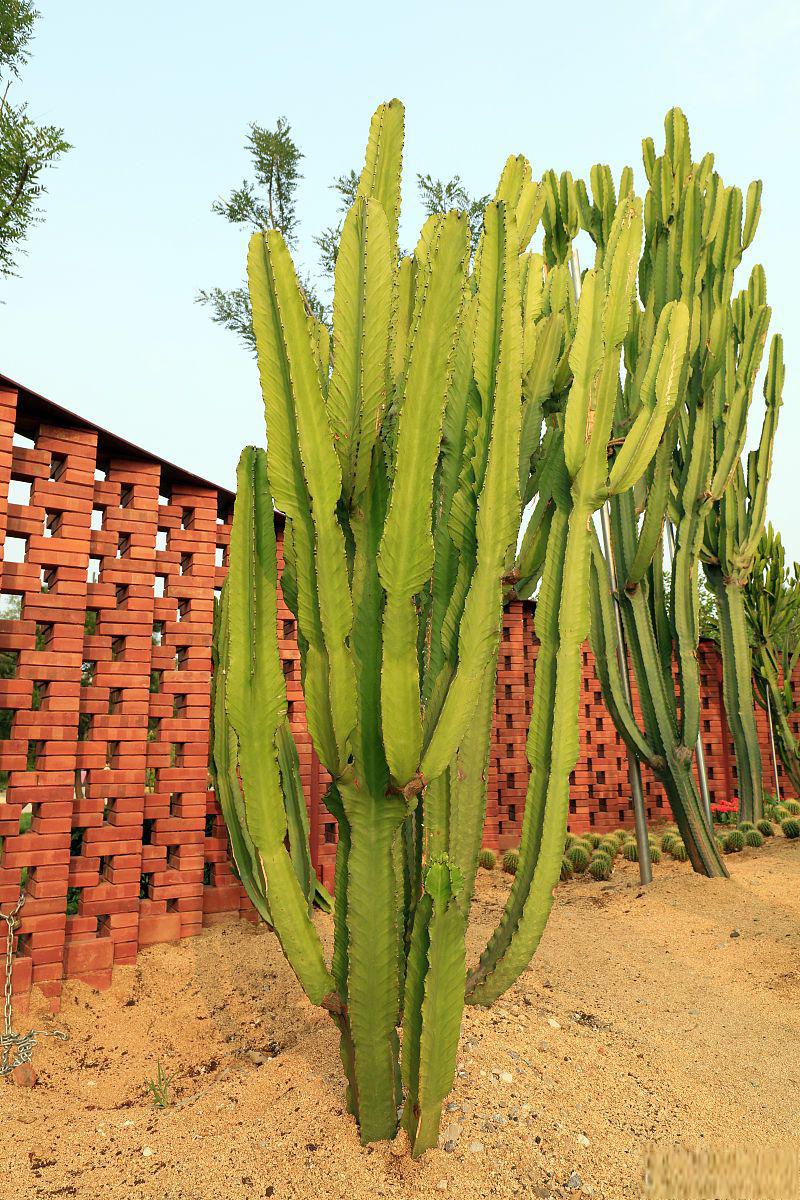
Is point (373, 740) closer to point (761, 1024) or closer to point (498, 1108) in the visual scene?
point (498, 1108)

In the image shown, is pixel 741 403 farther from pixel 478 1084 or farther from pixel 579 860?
pixel 478 1084

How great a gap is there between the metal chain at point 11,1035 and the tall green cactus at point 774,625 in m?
6.64

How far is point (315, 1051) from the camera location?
7.61ft

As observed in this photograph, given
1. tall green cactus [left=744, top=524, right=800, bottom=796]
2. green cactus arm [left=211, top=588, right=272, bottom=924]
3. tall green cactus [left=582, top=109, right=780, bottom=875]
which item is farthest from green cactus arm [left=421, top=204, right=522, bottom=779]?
tall green cactus [left=744, top=524, right=800, bottom=796]

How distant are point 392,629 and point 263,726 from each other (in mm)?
425

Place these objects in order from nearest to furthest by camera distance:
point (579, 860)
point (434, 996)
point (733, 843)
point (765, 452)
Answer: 1. point (434, 996)
2. point (733, 843)
3. point (579, 860)
4. point (765, 452)

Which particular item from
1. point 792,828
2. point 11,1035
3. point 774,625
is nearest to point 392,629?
point 11,1035

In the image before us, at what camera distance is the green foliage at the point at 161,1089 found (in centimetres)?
231

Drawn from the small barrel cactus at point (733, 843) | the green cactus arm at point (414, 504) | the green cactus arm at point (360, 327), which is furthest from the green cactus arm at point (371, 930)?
the small barrel cactus at point (733, 843)

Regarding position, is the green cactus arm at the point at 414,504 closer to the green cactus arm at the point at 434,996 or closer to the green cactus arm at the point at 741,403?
the green cactus arm at the point at 434,996

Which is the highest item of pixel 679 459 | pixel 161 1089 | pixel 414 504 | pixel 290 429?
pixel 679 459

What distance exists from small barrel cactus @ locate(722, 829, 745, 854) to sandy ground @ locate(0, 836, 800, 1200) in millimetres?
1559

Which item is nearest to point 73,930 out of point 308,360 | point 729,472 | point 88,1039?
point 88,1039

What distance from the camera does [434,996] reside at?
A: 169cm
